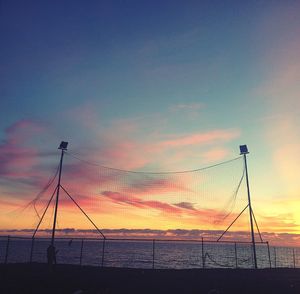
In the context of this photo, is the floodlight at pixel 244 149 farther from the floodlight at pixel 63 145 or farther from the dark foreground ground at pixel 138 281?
the floodlight at pixel 63 145

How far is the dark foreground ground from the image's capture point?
61.9ft

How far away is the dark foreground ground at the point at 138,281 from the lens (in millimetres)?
18875

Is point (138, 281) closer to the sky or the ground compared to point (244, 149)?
closer to the ground

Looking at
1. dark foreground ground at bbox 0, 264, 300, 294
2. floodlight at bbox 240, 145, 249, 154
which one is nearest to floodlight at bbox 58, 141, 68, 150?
dark foreground ground at bbox 0, 264, 300, 294

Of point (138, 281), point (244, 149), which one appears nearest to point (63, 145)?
point (138, 281)

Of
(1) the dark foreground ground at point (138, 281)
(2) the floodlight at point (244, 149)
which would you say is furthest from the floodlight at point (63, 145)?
(2) the floodlight at point (244, 149)

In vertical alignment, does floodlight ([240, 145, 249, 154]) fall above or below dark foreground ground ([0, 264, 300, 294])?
above

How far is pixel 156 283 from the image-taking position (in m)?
20.8

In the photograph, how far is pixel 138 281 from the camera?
2120cm

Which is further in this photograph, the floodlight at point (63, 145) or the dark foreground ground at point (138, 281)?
the floodlight at point (63, 145)

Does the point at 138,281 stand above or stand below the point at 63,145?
below

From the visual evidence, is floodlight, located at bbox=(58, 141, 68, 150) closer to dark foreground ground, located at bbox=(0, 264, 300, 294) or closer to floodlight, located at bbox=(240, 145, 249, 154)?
dark foreground ground, located at bbox=(0, 264, 300, 294)

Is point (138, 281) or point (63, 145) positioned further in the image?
point (63, 145)

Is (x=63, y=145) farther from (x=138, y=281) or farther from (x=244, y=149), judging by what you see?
(x=244, y=149)
